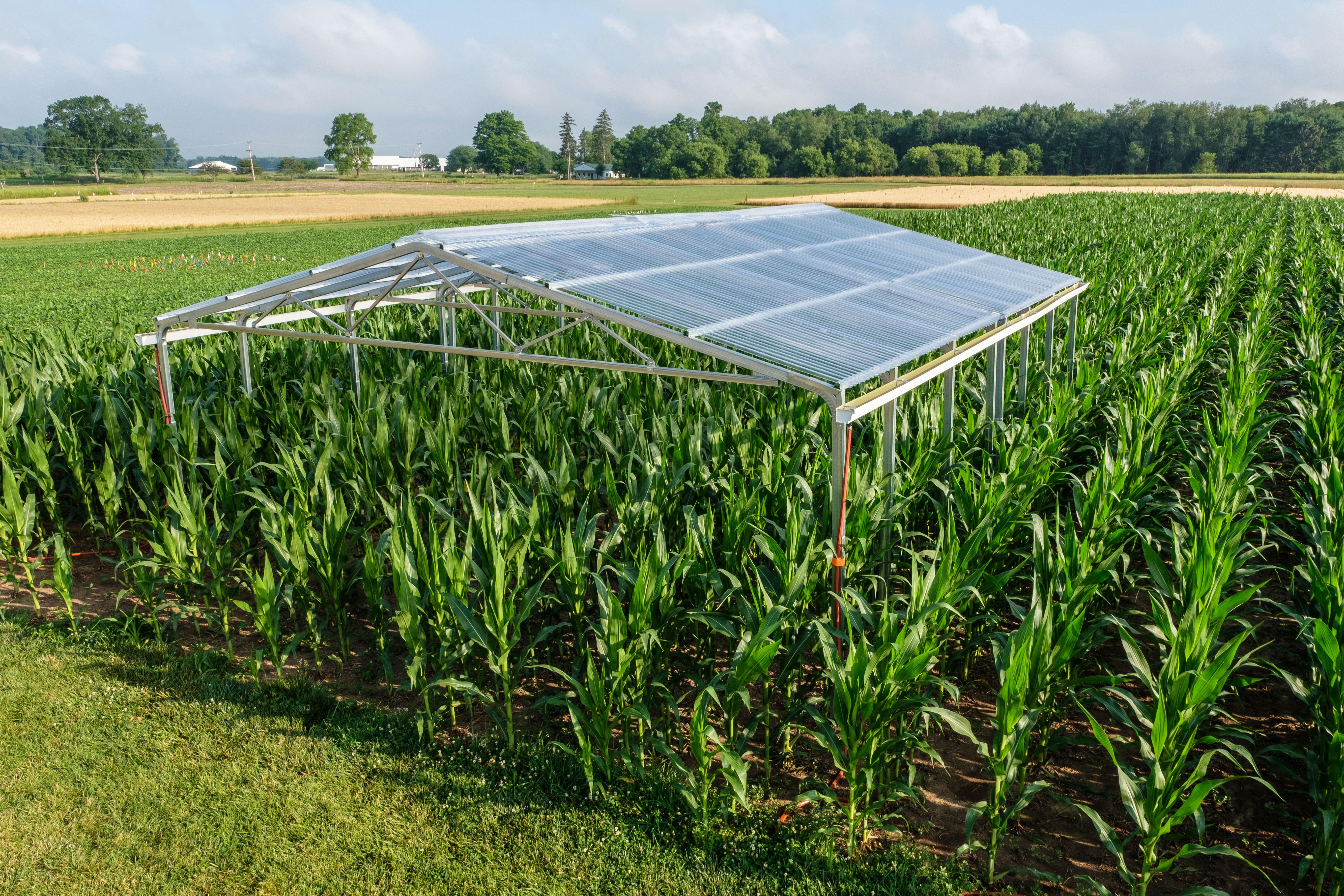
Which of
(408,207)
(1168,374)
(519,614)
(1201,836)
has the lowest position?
(1201,836)

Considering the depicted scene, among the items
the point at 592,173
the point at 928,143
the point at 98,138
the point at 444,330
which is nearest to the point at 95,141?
the point at 98,138

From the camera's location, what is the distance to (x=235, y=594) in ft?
19.4

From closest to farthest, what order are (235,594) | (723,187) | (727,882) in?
(727,882)
(235,594)
(723,187)

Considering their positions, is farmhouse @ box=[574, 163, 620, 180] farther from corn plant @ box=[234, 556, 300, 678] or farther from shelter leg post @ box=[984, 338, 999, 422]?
corn plant @ box=[234, 556, 300, 678]

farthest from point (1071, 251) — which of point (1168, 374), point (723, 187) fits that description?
point (723, 187)

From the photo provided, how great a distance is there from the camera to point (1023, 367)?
8289mm

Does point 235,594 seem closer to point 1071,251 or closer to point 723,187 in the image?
point 1071,251

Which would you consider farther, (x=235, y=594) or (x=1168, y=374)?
(x=1168, y=374)

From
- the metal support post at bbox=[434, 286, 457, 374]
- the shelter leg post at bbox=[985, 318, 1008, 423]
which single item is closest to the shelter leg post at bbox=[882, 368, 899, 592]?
the shelter leg post at bbox=[985, 318, 1008, 423]

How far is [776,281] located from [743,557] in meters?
2.91

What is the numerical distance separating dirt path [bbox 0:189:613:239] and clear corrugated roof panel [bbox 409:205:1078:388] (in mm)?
39816

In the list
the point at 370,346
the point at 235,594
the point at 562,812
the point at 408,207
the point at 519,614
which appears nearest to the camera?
the point at 562,812

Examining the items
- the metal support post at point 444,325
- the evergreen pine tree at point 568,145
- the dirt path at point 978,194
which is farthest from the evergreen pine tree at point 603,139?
the metal support post at point 444,325

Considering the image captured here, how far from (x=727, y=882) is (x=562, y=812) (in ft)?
2.68
